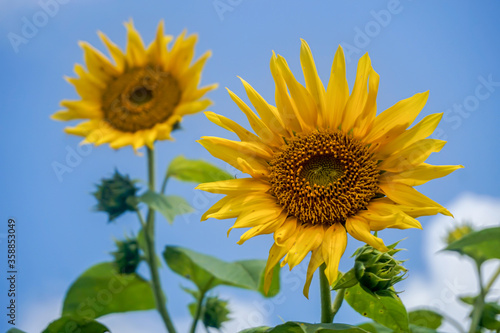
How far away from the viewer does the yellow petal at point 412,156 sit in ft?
4.76

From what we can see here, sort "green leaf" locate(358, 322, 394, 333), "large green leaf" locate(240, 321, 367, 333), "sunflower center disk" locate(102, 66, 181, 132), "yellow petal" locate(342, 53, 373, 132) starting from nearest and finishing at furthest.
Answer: "large green leaf" locate(240, 321, 367, 333)
"yellow petal" locate(342, 53, 373, 132)
"green leaf" locate(358, 322, 394, 333)
"sunflower center disk" locate(102, 66, 181, 132)

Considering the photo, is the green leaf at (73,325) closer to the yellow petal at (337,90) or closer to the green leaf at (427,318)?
the yellow petal at (337,90)

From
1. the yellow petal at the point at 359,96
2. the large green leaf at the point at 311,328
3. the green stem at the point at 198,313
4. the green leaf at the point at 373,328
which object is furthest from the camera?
the green stem at the point at 198,313

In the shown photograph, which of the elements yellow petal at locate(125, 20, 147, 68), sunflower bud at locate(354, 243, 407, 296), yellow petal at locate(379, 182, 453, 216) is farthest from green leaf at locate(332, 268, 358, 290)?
yellow petal at locate(125, 20, 147, 68)

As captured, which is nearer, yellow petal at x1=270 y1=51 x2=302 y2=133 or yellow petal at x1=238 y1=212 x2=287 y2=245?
yellow petal at x1=238 y1=212 x2=287 y2=245

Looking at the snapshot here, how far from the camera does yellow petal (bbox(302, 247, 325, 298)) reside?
4.51 ft

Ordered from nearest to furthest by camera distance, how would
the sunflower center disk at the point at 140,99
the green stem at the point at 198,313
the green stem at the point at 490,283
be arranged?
the green stem at the point at 490,283
the green stem at the point at 198,313
the sunflower center disk at the point at 140,99

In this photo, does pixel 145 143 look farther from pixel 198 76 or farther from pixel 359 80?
pixel 359 80

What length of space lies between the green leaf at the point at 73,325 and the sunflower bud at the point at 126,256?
→ 64 cm

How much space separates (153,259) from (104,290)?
12.9 inches

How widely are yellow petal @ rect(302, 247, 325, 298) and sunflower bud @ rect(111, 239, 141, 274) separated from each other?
1.27m

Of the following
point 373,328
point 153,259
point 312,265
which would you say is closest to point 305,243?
point 312,265

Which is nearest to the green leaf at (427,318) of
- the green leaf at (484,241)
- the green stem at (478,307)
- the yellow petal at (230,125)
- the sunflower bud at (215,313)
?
the green stem at (478,307)

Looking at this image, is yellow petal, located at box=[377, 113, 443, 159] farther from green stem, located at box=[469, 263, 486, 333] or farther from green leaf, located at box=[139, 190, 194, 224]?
green leaf, located at box=[139, 190, 194, 224]
